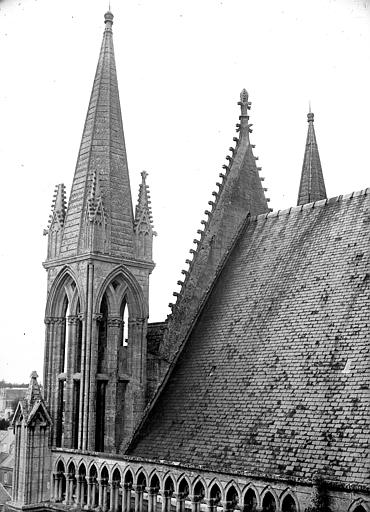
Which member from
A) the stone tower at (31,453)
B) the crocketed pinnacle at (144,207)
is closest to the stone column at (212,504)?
→ the stone tower at (31,453)

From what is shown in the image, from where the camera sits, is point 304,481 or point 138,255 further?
point 138,255

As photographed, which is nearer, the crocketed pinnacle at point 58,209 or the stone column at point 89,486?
the stone column at point 89,486

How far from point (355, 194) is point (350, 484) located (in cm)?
998

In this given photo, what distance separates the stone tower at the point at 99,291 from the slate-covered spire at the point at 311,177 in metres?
12.7

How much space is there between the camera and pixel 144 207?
22.9 meters

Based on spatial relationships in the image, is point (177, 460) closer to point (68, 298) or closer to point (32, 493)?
point (32, 493)

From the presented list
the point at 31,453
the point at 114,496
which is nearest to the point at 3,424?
the point at 31,453

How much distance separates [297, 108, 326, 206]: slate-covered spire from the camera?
110 ft

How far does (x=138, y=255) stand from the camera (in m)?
22.2

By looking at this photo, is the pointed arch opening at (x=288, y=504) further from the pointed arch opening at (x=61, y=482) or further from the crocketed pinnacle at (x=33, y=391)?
the crocketed pinnacle at (x=33, y=391)

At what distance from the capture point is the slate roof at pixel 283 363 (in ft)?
49.5

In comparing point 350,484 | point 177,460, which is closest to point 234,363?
point 177,460

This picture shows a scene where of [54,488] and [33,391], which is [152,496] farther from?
[33,391]

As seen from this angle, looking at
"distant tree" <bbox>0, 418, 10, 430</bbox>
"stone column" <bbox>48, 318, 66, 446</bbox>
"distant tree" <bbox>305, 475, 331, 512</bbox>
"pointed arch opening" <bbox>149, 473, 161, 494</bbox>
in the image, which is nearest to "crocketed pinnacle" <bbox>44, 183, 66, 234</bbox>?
"stone column" <bbox>48, 318, 66, 446</bbox>
